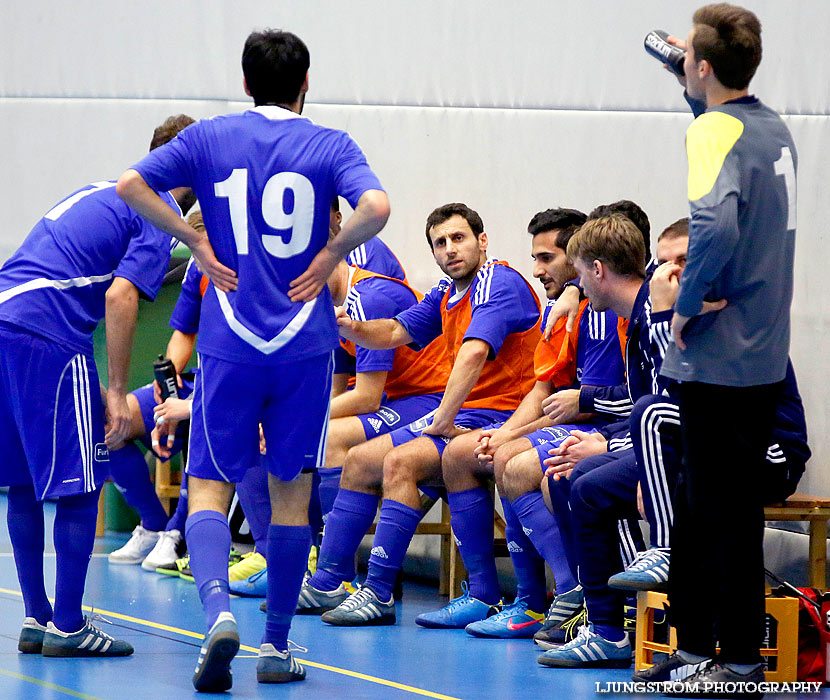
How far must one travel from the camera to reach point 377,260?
5965 mm

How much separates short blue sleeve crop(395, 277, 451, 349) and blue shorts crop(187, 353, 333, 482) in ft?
5.44

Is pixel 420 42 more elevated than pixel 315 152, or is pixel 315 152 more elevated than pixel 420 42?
pixel 420 42

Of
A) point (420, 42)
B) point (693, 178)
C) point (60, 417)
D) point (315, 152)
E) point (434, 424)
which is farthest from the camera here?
point (420, 42)

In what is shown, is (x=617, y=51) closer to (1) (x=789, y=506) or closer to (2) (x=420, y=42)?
(2) (x=420, y=42)

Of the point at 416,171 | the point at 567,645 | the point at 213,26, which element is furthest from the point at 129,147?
the point at 567,645

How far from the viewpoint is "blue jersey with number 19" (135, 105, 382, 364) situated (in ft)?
11.3

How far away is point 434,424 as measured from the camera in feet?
16.0

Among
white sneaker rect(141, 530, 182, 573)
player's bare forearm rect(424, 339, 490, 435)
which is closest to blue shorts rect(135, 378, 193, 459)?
white sneaker rect(141, 530, 182, 573)

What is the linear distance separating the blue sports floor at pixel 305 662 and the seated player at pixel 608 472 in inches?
3.9

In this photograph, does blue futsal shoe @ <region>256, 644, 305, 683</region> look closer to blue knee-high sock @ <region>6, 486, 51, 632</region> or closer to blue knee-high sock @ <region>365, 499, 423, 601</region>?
blue knee-high sock @ <region>6, 486, 51, 632</region>

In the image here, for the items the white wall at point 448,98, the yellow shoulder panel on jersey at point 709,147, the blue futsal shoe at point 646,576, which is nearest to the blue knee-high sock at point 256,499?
the white wall at point 448,98

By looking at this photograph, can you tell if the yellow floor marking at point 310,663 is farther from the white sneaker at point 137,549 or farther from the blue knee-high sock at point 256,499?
the white sneaker at point 137,549

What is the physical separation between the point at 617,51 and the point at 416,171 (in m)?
1.17

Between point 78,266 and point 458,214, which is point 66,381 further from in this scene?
point 458,214
